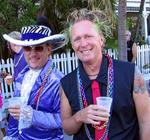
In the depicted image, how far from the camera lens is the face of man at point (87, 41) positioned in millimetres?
2443

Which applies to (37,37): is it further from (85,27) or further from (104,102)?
(104,102)

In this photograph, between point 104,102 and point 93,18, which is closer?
point 104,102

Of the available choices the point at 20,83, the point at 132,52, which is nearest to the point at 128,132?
the point at 20,83

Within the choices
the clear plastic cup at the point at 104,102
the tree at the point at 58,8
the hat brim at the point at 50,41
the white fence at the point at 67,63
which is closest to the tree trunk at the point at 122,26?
the white fence at the point at 67,63

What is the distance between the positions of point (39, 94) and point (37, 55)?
0.30 m

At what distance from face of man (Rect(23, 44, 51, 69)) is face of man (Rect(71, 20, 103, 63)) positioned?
591 millimetres

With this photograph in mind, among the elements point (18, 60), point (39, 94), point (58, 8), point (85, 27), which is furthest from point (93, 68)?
point (58, 8)

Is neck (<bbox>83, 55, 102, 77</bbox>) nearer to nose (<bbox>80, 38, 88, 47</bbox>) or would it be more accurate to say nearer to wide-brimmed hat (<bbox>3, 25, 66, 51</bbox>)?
nose (<bbox>80, 38, 88, 47</bbox>)

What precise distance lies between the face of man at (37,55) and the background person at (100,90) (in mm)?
519

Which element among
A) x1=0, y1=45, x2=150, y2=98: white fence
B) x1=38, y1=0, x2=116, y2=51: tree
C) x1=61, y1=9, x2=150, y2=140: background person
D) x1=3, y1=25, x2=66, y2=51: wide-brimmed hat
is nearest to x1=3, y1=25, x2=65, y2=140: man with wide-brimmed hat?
x1=3, y1=25, x2=66, y2=51: wide-brimmed hat

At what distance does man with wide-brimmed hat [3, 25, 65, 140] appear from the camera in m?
2.85

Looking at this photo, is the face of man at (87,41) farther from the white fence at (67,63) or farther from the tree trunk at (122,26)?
the white fence at (67,63)

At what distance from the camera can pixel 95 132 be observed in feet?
7.96

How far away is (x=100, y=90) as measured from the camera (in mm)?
2455
